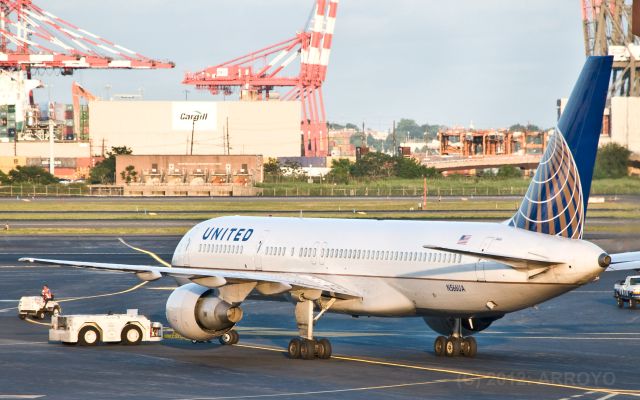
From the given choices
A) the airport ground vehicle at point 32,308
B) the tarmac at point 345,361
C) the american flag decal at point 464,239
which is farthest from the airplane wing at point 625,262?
the airport ground vehicle at point 32,308

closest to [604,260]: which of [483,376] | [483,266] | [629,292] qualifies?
[483,266]

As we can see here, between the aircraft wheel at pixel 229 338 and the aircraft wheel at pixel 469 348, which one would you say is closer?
the aircraft wheel at pixel 469 348

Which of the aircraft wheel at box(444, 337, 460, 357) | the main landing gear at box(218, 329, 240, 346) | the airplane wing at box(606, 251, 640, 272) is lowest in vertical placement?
the main landing gear at box(218, 329, 240, 346)

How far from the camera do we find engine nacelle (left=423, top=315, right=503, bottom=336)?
41719 millimetres

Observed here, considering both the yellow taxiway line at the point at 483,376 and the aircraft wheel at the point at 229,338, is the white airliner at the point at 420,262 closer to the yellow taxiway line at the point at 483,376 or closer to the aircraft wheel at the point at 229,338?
the aircraft wheel at the point at 229,338

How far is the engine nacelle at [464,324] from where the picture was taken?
4172 cm

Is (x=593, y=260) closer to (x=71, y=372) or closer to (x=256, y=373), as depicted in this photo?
(x=256, y=373)

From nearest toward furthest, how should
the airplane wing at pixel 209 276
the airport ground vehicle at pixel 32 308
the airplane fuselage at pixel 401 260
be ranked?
the airplane fuselage at pixel 401 260, the airplane wing at pixel 209 276, the airport ground vehicle at pixel 32 308

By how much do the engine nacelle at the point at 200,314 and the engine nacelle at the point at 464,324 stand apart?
713cm

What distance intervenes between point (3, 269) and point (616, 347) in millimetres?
47343

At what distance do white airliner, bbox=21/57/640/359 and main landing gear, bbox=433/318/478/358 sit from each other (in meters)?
0.04

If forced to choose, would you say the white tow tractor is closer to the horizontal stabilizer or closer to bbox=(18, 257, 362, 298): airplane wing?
bbox=(18, 257, 362, 298): airplane wing

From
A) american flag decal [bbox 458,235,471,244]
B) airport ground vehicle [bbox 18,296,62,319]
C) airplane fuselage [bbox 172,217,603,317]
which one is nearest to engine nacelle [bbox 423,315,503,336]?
airplane fuselage [bbox 172,217,603,317]

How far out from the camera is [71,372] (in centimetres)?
3731
